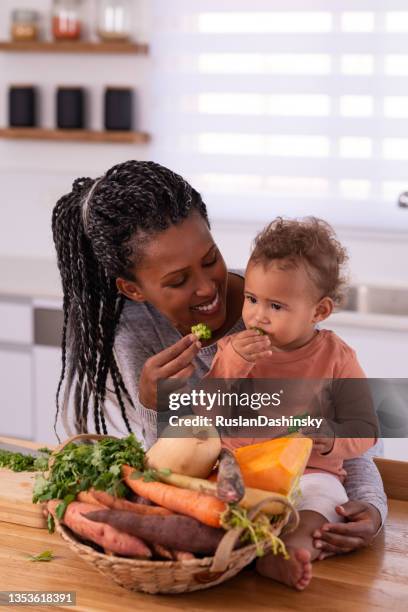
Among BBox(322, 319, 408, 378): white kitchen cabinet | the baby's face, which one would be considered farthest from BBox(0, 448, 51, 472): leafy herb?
BBox(322, 319, 408, 378): white kitchen cabinet

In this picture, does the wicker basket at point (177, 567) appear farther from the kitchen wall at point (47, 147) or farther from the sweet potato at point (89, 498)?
the kitchen wall at point (47, 147)

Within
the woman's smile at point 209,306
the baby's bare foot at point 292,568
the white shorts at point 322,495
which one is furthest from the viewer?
the woman's smile at point 209,306

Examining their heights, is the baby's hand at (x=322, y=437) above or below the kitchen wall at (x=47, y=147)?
below

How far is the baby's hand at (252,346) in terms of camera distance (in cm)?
134

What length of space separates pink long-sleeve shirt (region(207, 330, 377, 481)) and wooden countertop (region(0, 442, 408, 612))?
14 cm

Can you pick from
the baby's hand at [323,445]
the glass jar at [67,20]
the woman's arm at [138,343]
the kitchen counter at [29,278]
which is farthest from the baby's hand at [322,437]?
the glass jar at [67,20]

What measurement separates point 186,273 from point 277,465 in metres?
0.52

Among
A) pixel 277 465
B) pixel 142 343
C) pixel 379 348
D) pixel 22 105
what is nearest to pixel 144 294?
pixel 142 343

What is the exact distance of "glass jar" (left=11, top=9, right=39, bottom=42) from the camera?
138 inches

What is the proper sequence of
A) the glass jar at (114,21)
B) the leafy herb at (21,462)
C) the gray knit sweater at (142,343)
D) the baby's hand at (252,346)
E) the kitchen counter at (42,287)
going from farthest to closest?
the glass jar at (114,21)
the kitchen counter at (42,287)
the gray knit sweater at (142,343)
the leafy herb at (21,462)
the baby's hand at (252,346)

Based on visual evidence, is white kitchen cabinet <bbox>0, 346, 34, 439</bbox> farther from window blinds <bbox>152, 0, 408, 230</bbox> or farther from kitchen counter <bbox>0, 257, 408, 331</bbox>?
window blinds <bbox>152, 0, 408, 230</bbox>

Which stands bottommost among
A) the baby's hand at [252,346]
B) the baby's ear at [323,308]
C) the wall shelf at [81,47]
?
the baby's hand at [252,346]

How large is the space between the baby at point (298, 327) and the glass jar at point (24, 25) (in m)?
2.39

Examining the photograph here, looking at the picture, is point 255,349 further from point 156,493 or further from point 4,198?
point 4,198
